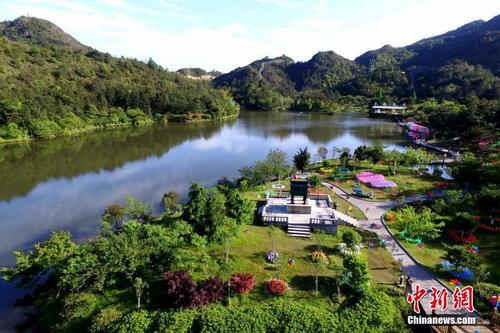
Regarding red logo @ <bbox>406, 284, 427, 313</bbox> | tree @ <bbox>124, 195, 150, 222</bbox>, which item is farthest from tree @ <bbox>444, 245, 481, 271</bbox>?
tree @ <bbox>124, 195, 150, 222</bbox>

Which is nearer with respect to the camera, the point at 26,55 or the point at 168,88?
the point at 26,55

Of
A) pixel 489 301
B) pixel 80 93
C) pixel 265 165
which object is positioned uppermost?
pixel 80 93

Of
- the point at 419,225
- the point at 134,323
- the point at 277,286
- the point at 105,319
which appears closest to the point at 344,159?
the point at 419,225

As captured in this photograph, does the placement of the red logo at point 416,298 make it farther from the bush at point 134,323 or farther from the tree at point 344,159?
the tree at point 344,159

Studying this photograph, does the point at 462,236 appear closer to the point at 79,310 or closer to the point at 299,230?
the point at 299,230

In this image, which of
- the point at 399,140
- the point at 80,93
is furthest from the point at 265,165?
the point at 80,93

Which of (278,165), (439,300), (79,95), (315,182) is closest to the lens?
(439,300)

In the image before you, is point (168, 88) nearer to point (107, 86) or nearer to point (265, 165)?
point (107, 86)
